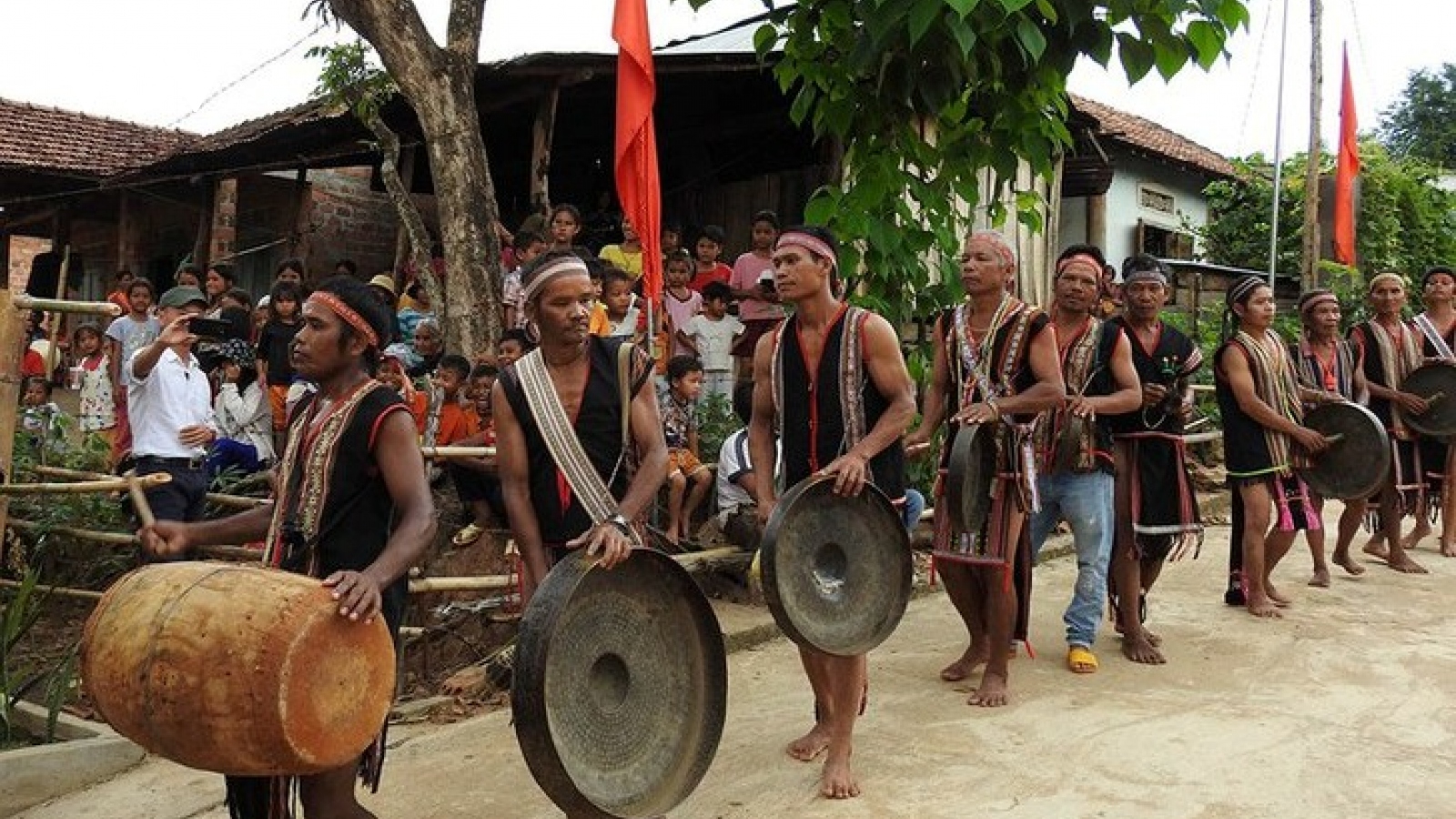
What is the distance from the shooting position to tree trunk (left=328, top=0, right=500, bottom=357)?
282 inches

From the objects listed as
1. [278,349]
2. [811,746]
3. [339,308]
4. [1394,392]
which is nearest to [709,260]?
[278,349]

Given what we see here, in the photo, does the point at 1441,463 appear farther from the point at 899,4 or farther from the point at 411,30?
the point at 411,30

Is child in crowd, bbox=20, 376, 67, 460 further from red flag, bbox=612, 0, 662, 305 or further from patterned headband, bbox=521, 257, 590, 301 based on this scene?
patterned headband, bbox=521, 257, 590, 301

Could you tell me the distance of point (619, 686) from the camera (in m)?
2.98

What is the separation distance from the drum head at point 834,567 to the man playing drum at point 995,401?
0.86 meters

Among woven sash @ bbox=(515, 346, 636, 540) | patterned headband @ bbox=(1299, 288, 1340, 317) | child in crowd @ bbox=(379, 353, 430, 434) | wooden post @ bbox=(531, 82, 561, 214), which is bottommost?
woven sash @ bbox=(515, 346, 636, 540)

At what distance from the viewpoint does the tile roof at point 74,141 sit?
14552 mm

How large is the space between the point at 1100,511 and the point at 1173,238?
13516mm

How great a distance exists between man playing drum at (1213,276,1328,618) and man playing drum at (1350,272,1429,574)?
1640 mm

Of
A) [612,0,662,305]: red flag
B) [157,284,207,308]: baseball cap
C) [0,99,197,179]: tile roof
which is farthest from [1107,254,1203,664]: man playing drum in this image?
[0,99,197,179]: tile roof

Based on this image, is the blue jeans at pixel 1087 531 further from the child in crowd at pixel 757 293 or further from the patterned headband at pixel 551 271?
the child in crowd at pixel 757 293

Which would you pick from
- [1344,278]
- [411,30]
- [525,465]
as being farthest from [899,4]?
[1344,278]

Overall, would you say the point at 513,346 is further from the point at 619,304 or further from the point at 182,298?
the point at 182,298

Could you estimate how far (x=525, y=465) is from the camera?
3.34m
